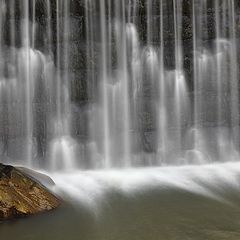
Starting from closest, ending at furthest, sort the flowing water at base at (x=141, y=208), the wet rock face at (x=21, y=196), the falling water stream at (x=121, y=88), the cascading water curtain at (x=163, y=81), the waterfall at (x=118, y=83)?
1. the flowing water at base at (x=141, y=208)
2. the wet rock face at (x=21, y=196)
3. the falling water stream at (x=121, y=88)
4. the waterfall at (x=118, y=83)
5. the cascading water curtain at (x=163, y=81)

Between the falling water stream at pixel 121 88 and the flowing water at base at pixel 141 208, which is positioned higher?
the falling water stream at pixel 121 88

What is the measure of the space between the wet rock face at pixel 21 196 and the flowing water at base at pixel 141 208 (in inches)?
14.3

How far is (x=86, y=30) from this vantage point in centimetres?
2052

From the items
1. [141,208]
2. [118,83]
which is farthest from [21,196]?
[118,83]

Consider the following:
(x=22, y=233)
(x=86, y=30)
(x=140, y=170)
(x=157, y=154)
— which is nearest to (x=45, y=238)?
(x=22, y=233)

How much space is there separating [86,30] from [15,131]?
5864mm

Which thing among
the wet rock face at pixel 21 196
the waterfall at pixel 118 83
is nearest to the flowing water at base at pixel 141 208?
the wet rock face at pixel 21 196

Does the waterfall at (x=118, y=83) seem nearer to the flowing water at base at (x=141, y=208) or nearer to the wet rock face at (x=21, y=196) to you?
the flowing water at base at (x=141, y=208)

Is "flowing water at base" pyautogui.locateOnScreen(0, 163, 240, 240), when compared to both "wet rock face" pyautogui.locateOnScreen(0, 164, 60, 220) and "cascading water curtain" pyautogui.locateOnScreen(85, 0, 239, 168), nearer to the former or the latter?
"wet rock face" pyautogui.locateOnScreen(0, 164, 60, 220)

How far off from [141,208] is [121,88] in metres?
8.84

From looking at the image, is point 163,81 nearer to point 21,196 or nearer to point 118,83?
point 118,83

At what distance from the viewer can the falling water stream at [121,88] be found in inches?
770

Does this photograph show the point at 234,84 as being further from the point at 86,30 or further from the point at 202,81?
the point at 86,30

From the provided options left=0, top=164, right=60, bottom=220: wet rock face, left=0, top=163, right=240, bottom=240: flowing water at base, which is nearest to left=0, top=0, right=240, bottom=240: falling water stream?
left=0, top=163, right=240, bottom=240: flowing water at base
